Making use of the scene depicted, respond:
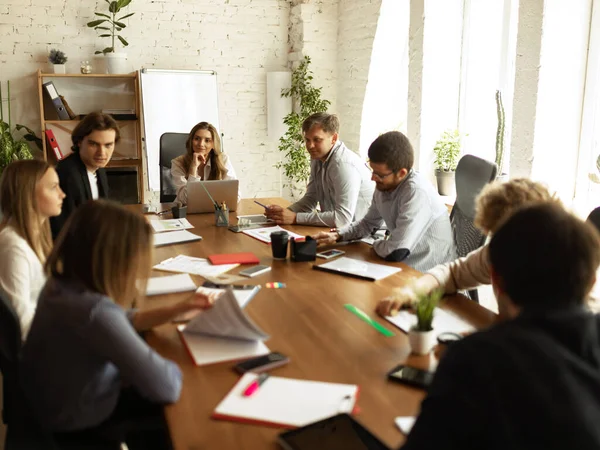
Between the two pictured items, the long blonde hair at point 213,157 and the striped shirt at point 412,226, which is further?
the long blonde hair at point 213,157

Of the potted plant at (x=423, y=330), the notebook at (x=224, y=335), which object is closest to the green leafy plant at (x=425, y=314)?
the potted plant at (x=423, y=330)

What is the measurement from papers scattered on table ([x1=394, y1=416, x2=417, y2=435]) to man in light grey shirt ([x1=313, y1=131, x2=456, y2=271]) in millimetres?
1286

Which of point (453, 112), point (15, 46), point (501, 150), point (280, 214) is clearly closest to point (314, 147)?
point (280, 214)

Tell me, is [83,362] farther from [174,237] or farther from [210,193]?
[210,193]

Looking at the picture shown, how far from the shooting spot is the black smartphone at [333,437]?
1173mm

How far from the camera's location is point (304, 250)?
8.17ft

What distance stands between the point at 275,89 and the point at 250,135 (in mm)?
532

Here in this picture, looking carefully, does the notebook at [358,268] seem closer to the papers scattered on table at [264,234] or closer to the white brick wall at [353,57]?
the papers scattered on table at [264,234]

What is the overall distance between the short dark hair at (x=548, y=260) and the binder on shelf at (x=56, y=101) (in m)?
5.05

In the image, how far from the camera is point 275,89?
592 cm

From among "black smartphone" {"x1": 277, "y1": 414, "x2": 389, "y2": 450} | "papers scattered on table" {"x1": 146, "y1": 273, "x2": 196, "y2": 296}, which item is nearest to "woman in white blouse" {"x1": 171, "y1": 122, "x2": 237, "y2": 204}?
"papers scattered on table" {"x1": 146, "y1": 273, "x2": 196, "y2": 296}

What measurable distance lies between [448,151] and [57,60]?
3.44 metres

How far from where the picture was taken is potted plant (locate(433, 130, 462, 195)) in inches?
175

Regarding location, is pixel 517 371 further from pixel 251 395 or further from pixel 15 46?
pixel 15 46
